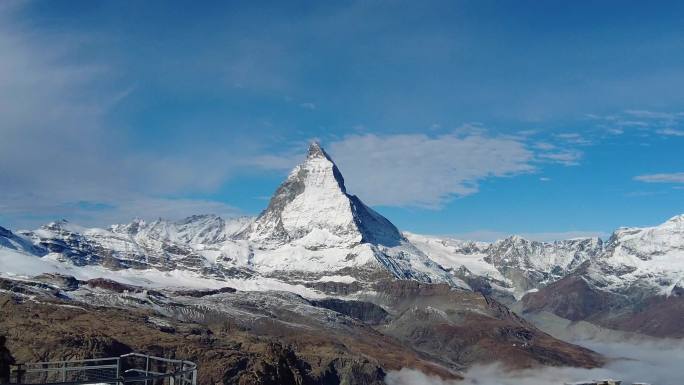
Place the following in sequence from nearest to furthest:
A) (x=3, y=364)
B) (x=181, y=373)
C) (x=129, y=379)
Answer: (x=129, y=379) < (x=181, y=373) < (x=3, y=364)

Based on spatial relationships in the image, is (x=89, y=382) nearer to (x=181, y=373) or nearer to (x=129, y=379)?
(x=129, y=379)

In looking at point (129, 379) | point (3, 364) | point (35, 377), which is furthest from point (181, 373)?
point (35, 377)

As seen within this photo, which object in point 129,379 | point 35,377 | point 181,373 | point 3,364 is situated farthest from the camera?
point 35,377

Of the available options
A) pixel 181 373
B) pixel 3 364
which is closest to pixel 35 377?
pixel 3 364

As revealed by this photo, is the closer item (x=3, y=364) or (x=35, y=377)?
(x=3, y=364)

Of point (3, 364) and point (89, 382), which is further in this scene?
point (3, 364)

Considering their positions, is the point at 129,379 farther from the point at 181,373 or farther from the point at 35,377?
the point at 35,377

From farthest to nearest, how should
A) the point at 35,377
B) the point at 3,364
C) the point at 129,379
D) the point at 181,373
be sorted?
1. the point at 35,377
2. the point at 3,364
3. the point at 181,373
4. the point at 129,379

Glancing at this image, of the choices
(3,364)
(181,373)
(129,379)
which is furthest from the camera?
(3,364)
